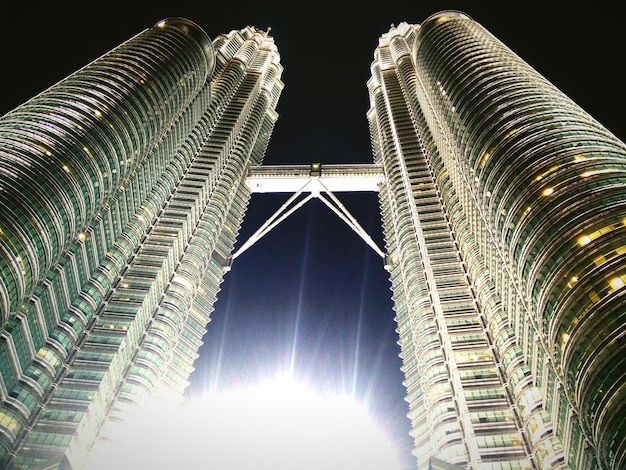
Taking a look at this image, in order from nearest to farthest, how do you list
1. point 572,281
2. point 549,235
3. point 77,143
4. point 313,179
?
1. point 572,281
2. point 549,235
3. point 77,143
4. point 313,179

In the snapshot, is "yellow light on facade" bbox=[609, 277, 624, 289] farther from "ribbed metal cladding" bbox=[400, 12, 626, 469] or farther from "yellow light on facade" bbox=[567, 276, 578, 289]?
"yellow light on facade" bbox=[567, 276, 578, 289]

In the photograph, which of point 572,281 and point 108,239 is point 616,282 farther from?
point 108,239

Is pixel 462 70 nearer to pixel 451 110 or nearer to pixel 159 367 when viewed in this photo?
pixel 451 110

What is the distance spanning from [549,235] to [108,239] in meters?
67.6

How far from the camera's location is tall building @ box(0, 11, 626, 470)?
5512cm

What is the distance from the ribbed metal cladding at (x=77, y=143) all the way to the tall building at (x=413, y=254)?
0.29 meters

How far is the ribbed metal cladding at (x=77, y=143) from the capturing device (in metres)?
63.8

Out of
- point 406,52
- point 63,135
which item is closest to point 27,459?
point 63,135

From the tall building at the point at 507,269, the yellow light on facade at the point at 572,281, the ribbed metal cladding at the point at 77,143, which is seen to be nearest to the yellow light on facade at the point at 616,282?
the tall building at the point at 507,269

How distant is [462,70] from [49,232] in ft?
216

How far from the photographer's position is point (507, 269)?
70.4 metres

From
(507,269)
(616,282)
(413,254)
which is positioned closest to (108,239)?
(413,254)

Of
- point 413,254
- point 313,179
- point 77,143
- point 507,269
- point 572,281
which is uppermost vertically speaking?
point 313,179

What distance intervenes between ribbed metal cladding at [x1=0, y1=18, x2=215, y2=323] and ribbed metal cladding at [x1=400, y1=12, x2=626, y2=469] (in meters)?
48.8
